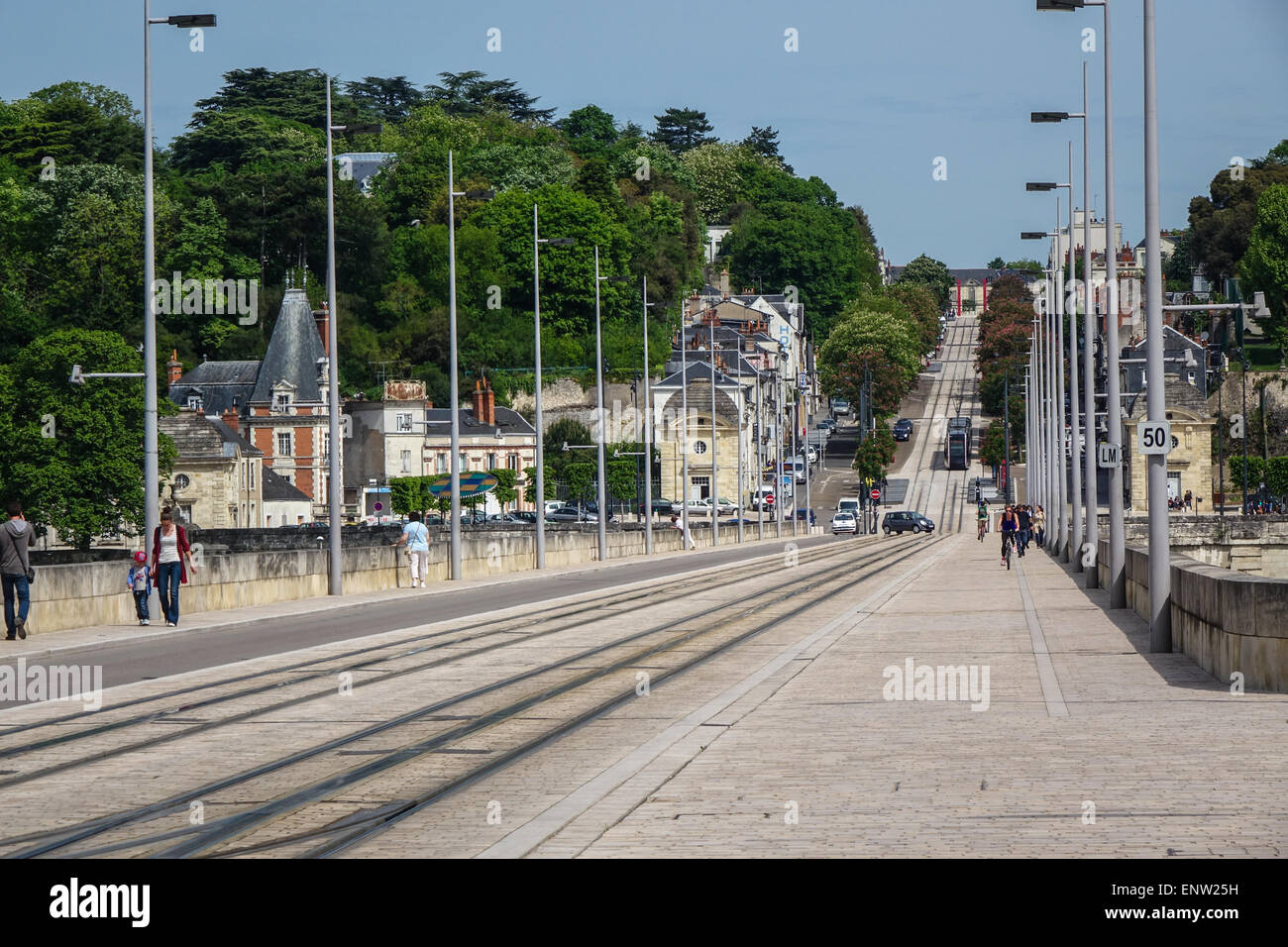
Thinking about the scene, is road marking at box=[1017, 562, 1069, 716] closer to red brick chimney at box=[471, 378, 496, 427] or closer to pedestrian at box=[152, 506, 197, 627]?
pedestrian at box=[152, 506, 197, 627]

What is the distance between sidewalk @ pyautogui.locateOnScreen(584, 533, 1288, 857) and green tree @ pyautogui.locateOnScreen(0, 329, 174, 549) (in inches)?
2965

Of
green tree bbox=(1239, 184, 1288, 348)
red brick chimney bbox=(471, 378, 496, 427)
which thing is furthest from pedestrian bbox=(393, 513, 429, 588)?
green tree bbox=(1239, 184, 1288, 348)

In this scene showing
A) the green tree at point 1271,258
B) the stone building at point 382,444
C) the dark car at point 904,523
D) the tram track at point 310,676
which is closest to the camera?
the tram track at point 310,676

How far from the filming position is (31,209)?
11731 cm

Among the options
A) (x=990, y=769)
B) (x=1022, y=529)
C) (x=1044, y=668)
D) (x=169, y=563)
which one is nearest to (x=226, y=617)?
(x=169, y=563)

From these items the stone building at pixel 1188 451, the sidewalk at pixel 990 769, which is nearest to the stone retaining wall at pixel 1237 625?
the sidewalk at pixel 990 769

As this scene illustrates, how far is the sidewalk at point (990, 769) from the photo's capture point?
8.95 meters

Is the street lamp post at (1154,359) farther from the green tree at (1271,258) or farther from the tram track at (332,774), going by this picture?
the green tree at (1271,258)

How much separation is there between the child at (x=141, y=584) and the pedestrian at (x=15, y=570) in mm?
2707

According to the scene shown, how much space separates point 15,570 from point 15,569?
0.01 meters

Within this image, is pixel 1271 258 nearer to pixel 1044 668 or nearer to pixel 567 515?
pixel 567 515

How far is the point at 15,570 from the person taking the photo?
77.5 ft
